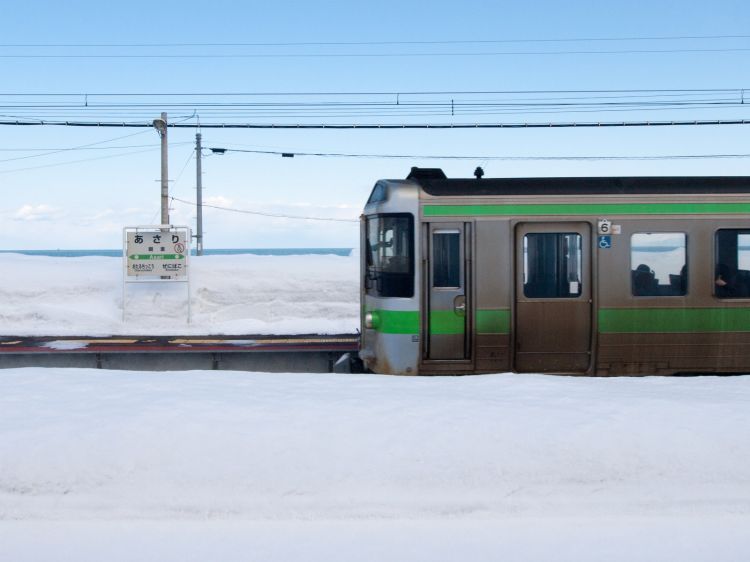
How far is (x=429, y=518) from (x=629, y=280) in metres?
6.65

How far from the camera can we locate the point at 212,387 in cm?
685

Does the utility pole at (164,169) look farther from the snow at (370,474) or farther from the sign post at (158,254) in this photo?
the snow at (370,474)

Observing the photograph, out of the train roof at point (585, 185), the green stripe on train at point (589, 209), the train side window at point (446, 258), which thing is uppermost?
the train roof at point (585, 185)

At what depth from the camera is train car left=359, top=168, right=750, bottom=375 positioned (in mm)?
10344

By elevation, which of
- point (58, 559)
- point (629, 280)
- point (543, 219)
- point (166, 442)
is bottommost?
point (58, 559)

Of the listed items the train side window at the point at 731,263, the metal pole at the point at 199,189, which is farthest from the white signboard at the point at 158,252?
the train side window at the point at 731,263

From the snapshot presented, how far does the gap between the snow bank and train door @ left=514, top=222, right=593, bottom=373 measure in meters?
9.47

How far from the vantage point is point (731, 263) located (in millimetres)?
10523

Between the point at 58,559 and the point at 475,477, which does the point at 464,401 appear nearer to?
the point at 475,477

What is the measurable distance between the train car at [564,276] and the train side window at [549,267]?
0.5 inches

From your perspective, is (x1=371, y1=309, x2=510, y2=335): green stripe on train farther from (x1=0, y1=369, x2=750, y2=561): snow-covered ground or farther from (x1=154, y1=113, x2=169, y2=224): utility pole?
(x1=154, y1=113, x2=169, y2=224): utility pole

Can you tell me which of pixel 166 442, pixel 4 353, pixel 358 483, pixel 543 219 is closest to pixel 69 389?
pixel 166 442

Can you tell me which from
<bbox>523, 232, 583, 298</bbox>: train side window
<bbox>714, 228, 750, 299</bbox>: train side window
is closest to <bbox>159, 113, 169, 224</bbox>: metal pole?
<bbox>523, 232, 583, 298</bbox>: train side window

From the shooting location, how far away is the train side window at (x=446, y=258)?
10367 millimetres
